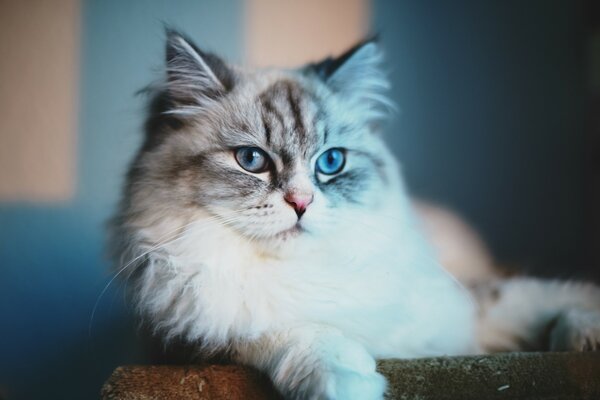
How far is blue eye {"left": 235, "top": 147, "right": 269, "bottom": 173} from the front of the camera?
52.3 inches

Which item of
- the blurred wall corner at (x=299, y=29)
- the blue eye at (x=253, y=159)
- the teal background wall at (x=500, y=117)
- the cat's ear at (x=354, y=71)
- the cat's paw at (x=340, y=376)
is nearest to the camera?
the cat's paw at (x=340, y=376)

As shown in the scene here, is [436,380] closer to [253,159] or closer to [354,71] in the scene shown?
[253,159]

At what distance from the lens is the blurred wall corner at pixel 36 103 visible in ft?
6.07

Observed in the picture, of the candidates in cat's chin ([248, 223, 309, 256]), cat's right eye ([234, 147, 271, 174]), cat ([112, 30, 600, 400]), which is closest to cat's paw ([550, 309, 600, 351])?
cat ([112, 30, 600, 400])

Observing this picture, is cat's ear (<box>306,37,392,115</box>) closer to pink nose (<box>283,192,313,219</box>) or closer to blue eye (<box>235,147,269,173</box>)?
blue eye (<box>235,147,269,173</box>)

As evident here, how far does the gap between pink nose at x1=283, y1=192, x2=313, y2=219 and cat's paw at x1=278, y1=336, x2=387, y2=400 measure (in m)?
0.31

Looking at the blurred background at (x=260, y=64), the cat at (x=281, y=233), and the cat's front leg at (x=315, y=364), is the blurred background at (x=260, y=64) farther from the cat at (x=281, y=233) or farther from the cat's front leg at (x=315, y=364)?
the cat's front leg at (x=315, y=364)

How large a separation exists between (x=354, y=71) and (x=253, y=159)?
0.48 m

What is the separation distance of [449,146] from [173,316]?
1.68m

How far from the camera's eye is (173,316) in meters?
1.25

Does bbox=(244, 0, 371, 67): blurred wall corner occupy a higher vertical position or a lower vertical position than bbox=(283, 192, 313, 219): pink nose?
higher

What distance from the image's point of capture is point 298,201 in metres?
1.20

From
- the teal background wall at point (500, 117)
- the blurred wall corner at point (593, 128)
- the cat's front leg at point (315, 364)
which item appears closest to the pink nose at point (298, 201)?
the cat's front leg at point (315, 364)

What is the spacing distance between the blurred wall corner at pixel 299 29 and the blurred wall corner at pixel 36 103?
68 centimetres
